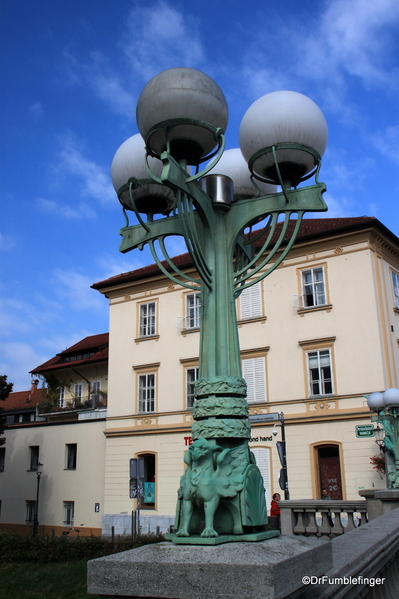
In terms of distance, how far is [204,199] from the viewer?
15.0 feet

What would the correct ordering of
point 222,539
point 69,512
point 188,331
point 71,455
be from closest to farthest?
point 222,539 < point 188,331 < point 69,512 < point 71,455

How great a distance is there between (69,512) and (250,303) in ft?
45.0

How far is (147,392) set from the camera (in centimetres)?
2603

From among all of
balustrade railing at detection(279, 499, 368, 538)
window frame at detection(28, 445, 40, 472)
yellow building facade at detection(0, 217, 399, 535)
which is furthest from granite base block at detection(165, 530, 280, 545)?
window frame at detection(28, 445, 40, 472)

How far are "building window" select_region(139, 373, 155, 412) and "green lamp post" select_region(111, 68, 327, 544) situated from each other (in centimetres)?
2100

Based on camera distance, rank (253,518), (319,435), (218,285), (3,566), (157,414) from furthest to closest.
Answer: (157,414) < (319,435) < (3,566) < (218,285) < (253,518)

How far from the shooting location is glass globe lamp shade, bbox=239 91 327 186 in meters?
4.75

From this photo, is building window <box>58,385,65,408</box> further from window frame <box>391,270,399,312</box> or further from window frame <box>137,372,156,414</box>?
window frame <box>391,270,399,312</box>

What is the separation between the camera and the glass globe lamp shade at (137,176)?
211 inches

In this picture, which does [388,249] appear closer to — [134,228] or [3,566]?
[3,566]

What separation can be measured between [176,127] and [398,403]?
33.7ft

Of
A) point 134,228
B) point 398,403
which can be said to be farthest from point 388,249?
point 134,228

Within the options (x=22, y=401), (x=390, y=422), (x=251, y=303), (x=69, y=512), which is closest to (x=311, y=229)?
(x=251, y=303)

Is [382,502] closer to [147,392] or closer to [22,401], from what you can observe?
[147,392]
